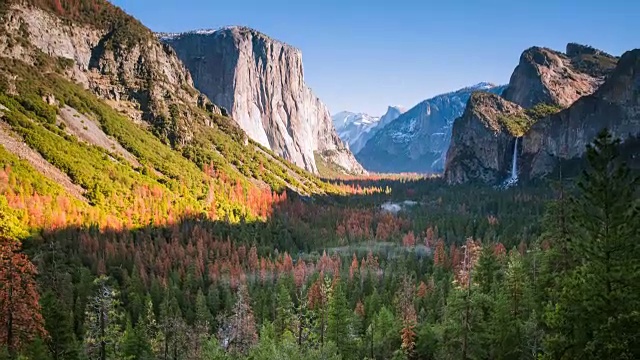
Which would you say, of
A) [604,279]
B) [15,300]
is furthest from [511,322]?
[15,300]

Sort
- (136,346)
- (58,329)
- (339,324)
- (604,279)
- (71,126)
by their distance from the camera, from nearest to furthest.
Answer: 1. (604,279)
2. (58,329)
3. (136,346)
4. (339,324)
5. (71,126)

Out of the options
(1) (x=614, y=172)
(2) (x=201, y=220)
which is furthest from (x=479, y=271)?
(2) (x=201, y=220)

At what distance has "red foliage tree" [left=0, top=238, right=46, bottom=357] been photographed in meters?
29.3

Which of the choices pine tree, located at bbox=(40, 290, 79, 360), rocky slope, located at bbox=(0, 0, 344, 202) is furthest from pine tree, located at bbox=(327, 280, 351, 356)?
rocky slope, located at bbox=(0, 0, 344, 202)

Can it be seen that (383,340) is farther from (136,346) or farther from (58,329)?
(58,329)

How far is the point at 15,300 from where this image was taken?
2977 centimetres

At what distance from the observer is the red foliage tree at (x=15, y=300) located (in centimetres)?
2928

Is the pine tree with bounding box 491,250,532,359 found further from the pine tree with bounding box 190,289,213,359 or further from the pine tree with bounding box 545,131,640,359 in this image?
the pine tree with bounding box 190,289,213,359

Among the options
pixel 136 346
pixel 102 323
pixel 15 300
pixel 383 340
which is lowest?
pixel 383 340

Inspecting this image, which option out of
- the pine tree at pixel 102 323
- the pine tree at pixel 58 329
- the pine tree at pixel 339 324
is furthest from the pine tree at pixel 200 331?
the pine tree at pixel 102 323

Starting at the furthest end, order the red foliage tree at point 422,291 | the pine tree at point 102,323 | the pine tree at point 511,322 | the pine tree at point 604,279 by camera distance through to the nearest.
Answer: the red foliage tree at point 422,291 < the pine tree at point 511,322 < the pine tree at point 102,323 < the pine tree at point 604,279

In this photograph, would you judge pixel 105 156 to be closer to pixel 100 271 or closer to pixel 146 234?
pixel 146 234

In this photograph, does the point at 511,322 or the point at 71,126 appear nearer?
the point at 511,322

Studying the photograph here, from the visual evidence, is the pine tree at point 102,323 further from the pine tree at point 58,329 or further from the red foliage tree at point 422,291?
the red foliage tree at point 422,291
